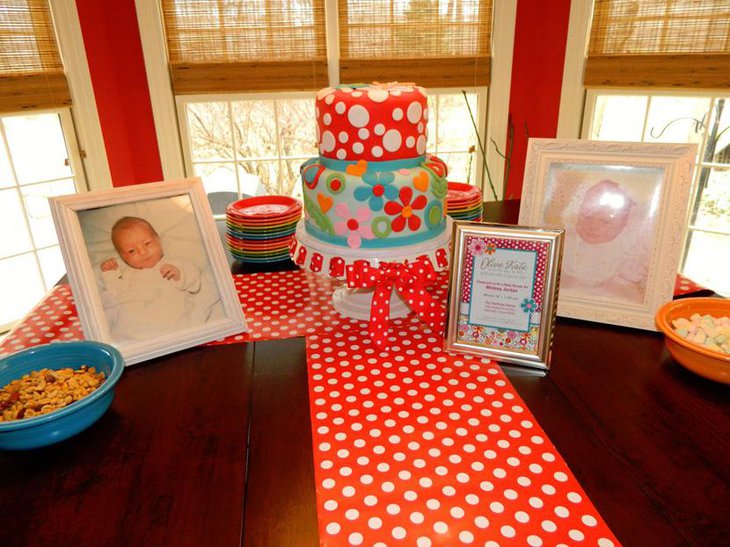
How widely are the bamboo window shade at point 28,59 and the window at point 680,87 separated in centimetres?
266

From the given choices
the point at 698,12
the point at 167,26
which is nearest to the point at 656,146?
the point at 698,12

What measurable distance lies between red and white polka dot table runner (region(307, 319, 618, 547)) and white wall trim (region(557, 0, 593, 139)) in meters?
2.37

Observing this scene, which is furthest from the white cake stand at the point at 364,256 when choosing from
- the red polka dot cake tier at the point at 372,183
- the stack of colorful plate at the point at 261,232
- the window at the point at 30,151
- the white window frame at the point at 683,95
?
the white window frame at the point at 683,95

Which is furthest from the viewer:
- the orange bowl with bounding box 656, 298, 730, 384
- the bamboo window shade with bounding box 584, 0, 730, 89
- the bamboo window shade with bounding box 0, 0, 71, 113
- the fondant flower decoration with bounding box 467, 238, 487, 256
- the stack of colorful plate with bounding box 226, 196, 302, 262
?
the bamboo window shade with bounding box 584, 0, 730, 89

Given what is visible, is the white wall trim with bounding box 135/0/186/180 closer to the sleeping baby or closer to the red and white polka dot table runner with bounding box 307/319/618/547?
the sleeping baby

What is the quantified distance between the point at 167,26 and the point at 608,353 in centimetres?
263

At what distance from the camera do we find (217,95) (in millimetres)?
2826

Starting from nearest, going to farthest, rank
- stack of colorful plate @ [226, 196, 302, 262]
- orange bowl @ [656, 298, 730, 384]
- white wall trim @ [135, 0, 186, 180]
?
orange bowl @ [656, 298, 730, 384], stack of colorful plate @ [226, 196, 302, 262], white wall trim @ [135, 0, 186, 180]

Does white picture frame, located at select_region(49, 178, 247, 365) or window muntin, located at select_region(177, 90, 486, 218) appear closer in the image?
white picture frame, located at select_region(49, 178, 247, 365)

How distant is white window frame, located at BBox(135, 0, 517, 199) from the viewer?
2656mm

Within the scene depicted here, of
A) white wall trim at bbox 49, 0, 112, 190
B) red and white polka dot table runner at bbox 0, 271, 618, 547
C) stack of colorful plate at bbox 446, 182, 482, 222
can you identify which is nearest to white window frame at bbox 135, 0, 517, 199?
white wall trim at bbox 49, 0, 112, 190

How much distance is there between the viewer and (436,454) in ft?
2.63

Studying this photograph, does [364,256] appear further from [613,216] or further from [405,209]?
[613,216]

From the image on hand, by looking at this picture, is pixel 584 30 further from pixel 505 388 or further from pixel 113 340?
pixel 113 340
